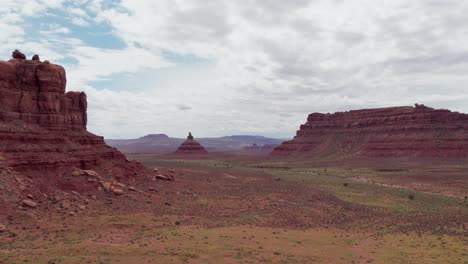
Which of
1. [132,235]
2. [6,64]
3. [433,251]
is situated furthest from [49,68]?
[433,251]

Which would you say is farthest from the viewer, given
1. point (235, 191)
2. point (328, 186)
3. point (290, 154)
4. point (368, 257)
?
point (290, 154)

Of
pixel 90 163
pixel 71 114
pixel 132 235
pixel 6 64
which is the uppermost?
pixel 6 64

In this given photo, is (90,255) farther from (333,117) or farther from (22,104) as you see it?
(333,117)

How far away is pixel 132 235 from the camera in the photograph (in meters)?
22.9

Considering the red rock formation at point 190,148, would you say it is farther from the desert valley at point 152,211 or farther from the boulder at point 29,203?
the boulder at point 29,203

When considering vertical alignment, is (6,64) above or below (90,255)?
above

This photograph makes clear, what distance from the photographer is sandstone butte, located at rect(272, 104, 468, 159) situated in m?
106

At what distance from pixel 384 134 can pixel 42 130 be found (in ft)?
369

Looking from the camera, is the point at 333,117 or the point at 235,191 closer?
the point at 235,191

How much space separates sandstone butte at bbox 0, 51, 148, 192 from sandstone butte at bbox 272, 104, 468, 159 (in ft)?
313

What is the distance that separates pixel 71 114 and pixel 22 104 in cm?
582

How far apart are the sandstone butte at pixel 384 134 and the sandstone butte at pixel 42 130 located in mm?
95346

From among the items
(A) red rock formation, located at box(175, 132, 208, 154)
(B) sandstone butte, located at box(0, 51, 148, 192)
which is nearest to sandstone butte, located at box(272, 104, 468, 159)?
(A) red rock formation, located at box(175, 132, 208, 154)

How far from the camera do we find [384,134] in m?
123
